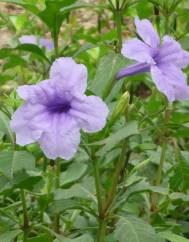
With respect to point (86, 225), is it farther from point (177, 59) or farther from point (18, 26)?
point (18, 26)

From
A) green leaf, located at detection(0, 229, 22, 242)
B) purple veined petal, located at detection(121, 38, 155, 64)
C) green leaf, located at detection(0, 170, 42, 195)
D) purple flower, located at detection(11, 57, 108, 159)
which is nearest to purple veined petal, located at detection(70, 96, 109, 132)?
purple flower, located at detection(11, 57, 108, 159)

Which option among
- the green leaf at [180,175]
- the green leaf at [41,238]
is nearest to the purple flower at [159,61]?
the green leaf at [180,175]

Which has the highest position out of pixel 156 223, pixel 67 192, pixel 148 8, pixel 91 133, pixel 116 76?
pixel 148 8

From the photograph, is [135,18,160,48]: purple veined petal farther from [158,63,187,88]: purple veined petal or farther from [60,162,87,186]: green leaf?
[60,162,87,186]: green leaf

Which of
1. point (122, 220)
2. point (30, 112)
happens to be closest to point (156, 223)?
point (122, 220)

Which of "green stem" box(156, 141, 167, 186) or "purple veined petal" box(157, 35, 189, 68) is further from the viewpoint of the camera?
"green stem" box(156, 141, 167, 186)

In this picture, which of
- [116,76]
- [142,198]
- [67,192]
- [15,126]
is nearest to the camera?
[15,126]
